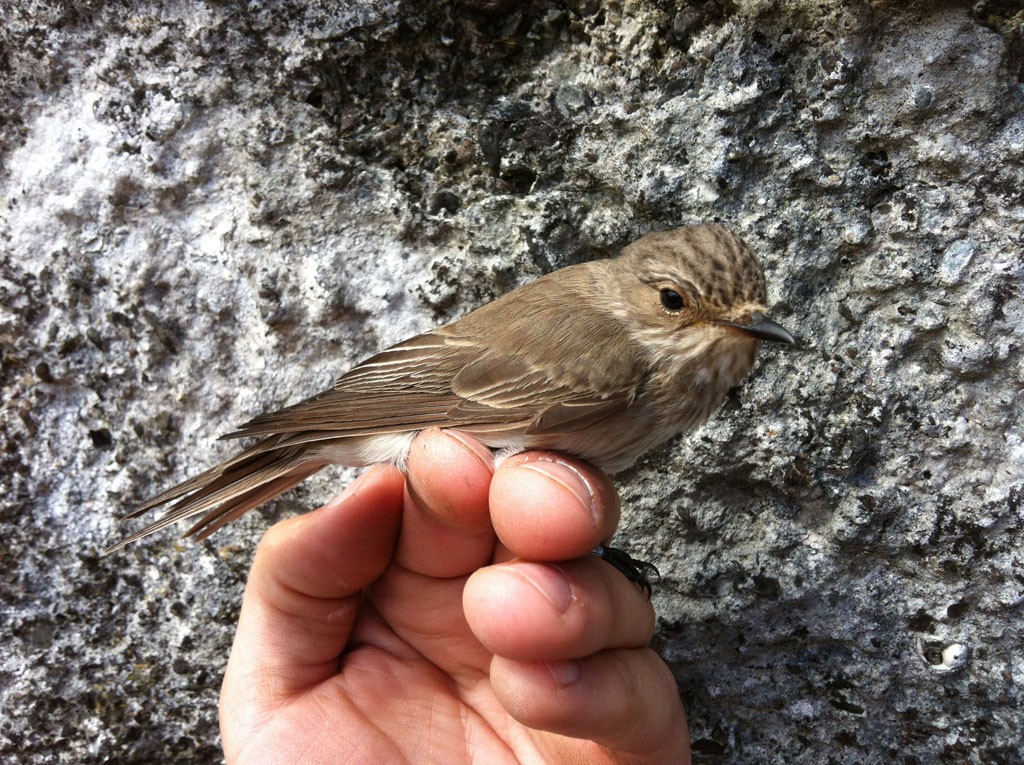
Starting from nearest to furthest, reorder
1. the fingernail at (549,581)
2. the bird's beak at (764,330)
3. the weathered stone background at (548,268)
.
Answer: the fingernail at (549,581), the bird's beak at (764,330), the weathered stone background at (548,268)

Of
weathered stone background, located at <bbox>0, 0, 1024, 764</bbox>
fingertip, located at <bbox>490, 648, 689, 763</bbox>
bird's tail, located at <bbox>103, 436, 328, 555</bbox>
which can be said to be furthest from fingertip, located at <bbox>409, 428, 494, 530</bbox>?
weathered stone background, located at <bbox>0, 0, 1024, 764</bbox>

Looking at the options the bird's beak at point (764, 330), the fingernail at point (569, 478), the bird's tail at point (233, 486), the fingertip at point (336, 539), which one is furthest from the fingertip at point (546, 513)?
the bird's tail at point (233, 486)

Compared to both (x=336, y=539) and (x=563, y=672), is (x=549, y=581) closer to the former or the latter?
(x=563, y=672)

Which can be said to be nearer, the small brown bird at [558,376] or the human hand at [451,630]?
the human hand at [451,630]

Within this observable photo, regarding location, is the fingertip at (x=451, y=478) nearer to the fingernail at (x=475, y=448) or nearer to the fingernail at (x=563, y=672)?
the fingernail at (x=475, y=448)

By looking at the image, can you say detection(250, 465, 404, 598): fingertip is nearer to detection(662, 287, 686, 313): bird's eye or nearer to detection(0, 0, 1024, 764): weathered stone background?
detection(0, 0, 1024, 764): weathered stone background
